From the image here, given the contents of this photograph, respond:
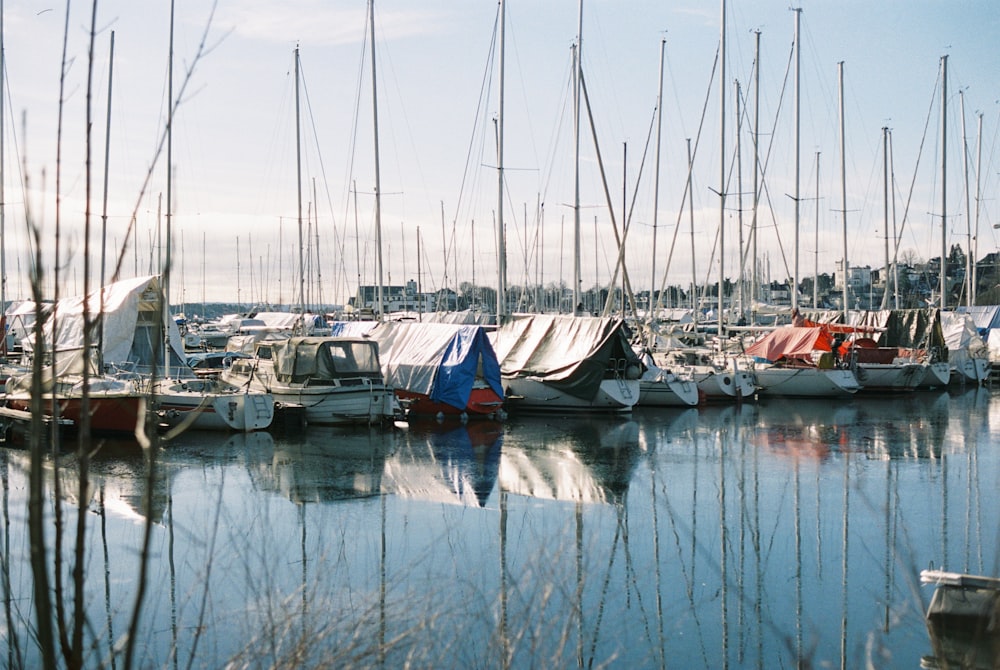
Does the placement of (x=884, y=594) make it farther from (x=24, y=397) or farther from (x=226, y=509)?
(x=24, y=397)

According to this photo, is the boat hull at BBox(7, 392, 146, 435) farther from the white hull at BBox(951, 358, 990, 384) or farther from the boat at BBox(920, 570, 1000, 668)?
the white hull at BBox(951, 358, 990, 384)

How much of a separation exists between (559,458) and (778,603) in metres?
11.6

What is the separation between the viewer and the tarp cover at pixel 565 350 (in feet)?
105

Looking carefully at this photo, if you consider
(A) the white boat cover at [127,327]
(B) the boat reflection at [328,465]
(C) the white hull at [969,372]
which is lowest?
(B) the boat reflection at [328,465]

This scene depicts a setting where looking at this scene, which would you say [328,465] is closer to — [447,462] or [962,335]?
[447,462]

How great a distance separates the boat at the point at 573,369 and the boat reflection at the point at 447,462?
319 centimetres

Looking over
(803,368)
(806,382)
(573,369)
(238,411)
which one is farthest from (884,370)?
(238,411)

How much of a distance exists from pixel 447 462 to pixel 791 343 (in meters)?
22.7

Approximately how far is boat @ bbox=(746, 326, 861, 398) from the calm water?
1301 cm

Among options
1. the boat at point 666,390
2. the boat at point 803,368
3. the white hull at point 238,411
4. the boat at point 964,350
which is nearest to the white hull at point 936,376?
A: the boat at point 964,350

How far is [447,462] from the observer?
70.6ft

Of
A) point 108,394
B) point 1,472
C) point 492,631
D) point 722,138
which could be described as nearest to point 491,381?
point 108,394

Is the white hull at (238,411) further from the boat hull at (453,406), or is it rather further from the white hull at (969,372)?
the white hull at (969,372)

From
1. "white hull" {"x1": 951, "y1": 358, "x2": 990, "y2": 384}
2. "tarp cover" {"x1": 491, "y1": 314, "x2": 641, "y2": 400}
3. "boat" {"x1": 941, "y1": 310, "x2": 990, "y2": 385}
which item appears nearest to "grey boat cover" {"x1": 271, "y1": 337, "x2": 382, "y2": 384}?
"tarp cover" {"x1": 491, "y1": 314, "x2": 641, "y2": 400}
